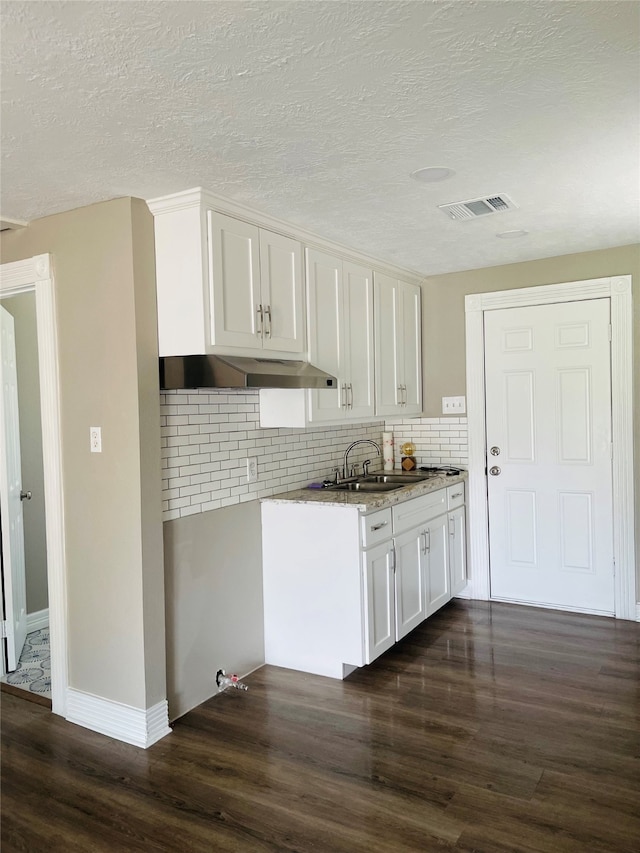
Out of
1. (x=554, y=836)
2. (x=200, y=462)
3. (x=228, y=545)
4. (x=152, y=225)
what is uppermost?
(x=152, y=225)

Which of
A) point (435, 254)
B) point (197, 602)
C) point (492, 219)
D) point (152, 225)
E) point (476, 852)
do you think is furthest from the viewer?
point (435, 254)

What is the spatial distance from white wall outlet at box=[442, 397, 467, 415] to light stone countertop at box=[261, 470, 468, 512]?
0.79m

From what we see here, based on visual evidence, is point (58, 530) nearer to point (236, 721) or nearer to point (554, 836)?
point (236, 721)

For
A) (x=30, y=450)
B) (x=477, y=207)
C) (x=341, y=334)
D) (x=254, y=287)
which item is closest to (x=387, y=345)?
(x=341, y=334)

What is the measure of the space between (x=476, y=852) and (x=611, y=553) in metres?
2.59

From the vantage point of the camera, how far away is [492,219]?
11.0ft

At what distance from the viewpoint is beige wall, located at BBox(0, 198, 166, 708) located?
9.17ft

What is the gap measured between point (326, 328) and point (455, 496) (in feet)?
5.31

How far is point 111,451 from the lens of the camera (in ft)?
9.40

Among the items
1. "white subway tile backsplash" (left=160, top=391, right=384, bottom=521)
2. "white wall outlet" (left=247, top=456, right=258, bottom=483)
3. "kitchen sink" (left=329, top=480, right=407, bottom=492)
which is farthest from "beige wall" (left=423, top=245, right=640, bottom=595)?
"white wall outlet" (left=247, top=456, right=258, bottom=483)

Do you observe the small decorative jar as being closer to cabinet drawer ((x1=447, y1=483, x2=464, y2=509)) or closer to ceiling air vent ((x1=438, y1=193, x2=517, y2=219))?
cabinet drawer ((x1=447, y1=483, x2=464, y2=509))

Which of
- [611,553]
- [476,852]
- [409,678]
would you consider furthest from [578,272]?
[476,852]

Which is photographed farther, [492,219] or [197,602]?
[492,219]

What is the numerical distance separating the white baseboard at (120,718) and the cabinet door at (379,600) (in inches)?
41.9
